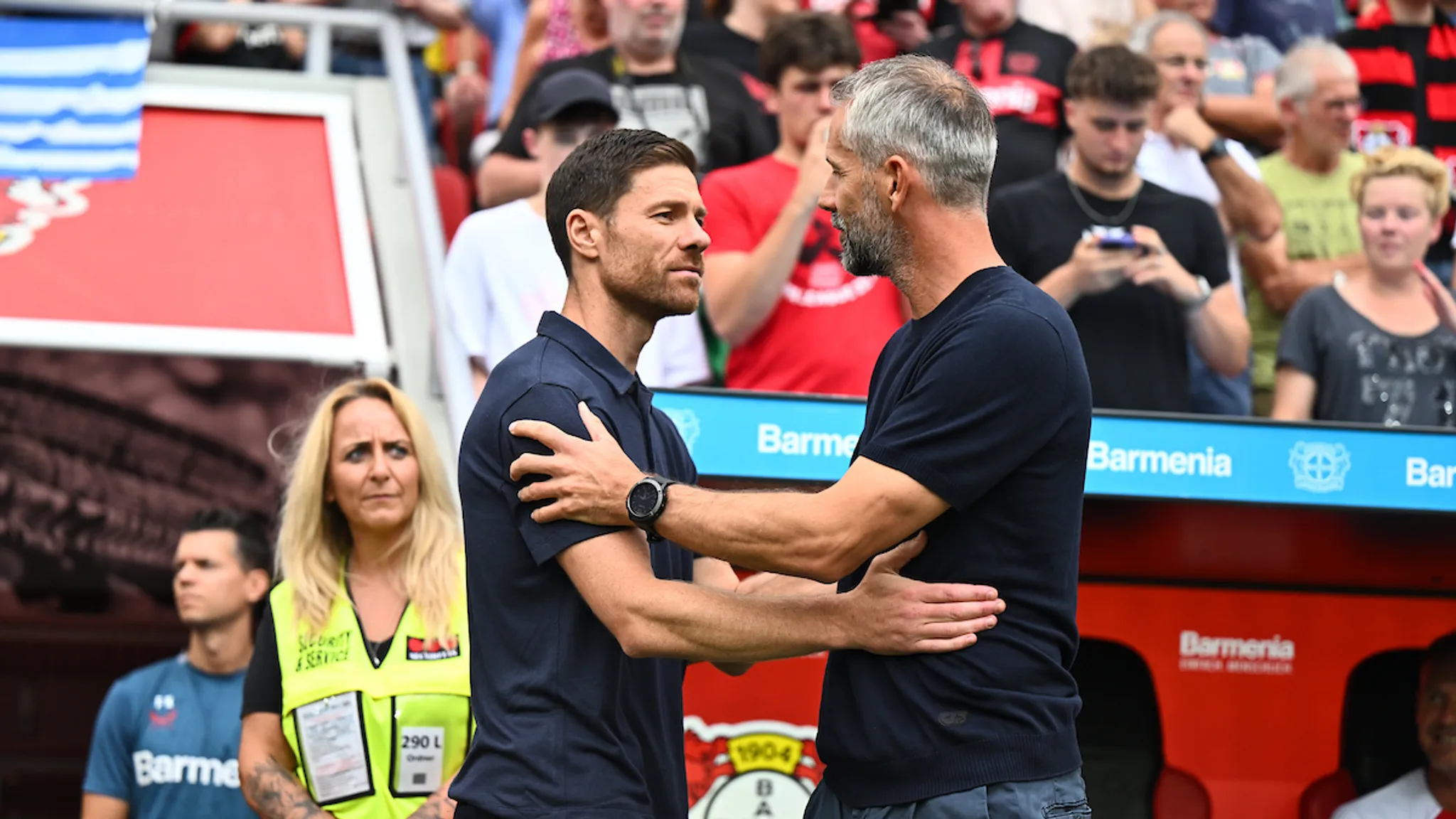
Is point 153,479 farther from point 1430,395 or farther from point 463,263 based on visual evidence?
point 1430,395

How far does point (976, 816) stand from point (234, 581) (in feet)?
11.0

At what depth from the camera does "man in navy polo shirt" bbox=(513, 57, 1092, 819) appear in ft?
8.96

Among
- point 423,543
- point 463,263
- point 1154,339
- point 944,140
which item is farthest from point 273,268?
point 944,140

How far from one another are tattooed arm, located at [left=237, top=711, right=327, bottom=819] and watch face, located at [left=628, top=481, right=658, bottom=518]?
1.66 metres

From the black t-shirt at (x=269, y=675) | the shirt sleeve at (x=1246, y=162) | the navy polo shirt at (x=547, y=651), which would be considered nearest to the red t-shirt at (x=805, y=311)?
the black t-shirt at (x=269, y=675)

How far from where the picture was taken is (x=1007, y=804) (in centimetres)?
271

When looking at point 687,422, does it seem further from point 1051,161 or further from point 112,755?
point 1051,161

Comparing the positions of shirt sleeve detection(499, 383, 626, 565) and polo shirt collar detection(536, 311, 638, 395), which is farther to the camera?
polo shirt collar detection(536, 311, 638, 395)

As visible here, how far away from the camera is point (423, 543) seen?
4.32m

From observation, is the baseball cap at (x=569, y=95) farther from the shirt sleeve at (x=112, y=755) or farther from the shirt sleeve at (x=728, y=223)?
the shirt sleeve at (x=112, y=755)

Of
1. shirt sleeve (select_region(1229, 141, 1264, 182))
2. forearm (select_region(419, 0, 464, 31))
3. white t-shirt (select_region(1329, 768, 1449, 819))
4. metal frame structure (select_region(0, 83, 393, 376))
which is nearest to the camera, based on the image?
white t-shirt (select_region(1329, 768, 1449, 819))

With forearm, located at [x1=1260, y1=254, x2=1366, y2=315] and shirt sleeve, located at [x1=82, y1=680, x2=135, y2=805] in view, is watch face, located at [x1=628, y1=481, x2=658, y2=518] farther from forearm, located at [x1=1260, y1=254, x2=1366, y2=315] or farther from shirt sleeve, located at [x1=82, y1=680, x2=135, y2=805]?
forearm, located at [x1=1260, y1=254, x2=1366, y2=315]

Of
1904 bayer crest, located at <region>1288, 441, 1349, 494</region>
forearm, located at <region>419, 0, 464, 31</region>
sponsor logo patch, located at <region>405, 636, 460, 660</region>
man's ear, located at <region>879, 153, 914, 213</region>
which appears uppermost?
forearm, located at <region>419, 0, 464, 31</region>

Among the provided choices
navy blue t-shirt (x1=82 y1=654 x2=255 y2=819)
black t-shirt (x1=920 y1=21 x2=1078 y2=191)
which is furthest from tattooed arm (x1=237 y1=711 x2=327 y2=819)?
black t-shirt (x1=920 y1=21 x2=1078 y2=191)
